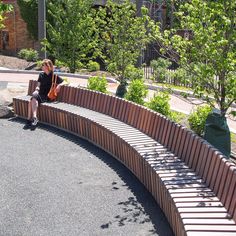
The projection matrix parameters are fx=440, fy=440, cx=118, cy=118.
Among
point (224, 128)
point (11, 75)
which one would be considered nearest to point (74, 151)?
point (224, 128)

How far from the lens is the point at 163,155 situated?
23.5ft

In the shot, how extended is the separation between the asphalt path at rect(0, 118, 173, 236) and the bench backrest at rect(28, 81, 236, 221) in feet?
2.76

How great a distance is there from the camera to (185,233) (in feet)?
15.7

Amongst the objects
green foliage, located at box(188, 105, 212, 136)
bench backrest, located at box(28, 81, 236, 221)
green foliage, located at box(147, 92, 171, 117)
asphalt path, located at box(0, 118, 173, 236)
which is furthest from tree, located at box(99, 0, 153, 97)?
green foliage, located at box(188, 105, 212, 136)

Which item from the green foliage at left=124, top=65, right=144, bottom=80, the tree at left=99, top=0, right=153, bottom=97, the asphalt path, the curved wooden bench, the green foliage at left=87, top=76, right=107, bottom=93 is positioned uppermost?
the tree at left=99, top=0, right=153, bottom=97

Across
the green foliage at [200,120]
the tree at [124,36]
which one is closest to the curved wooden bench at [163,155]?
the green foliage at [200,120]

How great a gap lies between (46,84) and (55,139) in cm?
197

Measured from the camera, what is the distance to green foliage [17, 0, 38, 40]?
28.3 meters

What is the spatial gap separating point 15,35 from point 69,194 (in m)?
26.3

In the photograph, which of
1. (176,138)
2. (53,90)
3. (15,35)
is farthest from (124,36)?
(15,35)

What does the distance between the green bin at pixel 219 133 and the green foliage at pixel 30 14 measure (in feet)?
74.5

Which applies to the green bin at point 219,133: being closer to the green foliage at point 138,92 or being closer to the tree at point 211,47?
the tree at point 211,47

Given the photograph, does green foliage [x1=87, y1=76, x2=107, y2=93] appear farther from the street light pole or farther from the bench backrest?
the street light pole

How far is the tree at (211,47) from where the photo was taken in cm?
688
